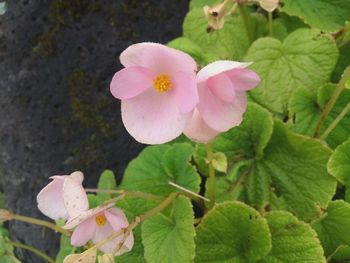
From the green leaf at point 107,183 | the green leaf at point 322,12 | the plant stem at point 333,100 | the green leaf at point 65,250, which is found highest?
the green leaf at point 322,12

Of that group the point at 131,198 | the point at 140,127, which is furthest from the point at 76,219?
the point at 131,198

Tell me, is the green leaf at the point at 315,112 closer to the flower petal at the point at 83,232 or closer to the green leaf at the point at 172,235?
the green leaf at the point at 172,235

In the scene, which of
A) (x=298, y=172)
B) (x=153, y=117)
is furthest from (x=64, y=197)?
(x=298, y=172)

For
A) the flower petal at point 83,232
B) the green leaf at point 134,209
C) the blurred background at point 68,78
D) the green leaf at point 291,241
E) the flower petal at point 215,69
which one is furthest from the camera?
the blurred background at point 68,78

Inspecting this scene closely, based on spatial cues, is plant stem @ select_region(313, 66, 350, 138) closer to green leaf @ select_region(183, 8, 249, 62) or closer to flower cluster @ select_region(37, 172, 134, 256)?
green leaf @ select_region(183, 8, 249, 62)

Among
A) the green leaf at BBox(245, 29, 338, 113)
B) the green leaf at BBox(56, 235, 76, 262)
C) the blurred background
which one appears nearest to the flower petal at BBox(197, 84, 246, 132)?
the green leaf at BBox(245, 29, 338, 113)

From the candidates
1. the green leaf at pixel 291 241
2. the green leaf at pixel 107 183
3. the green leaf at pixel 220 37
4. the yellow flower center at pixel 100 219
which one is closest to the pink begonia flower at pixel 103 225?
the yellow flower center at pixel 100 219

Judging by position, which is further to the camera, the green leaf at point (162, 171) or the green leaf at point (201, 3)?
the green leaf at point (201, 3)
